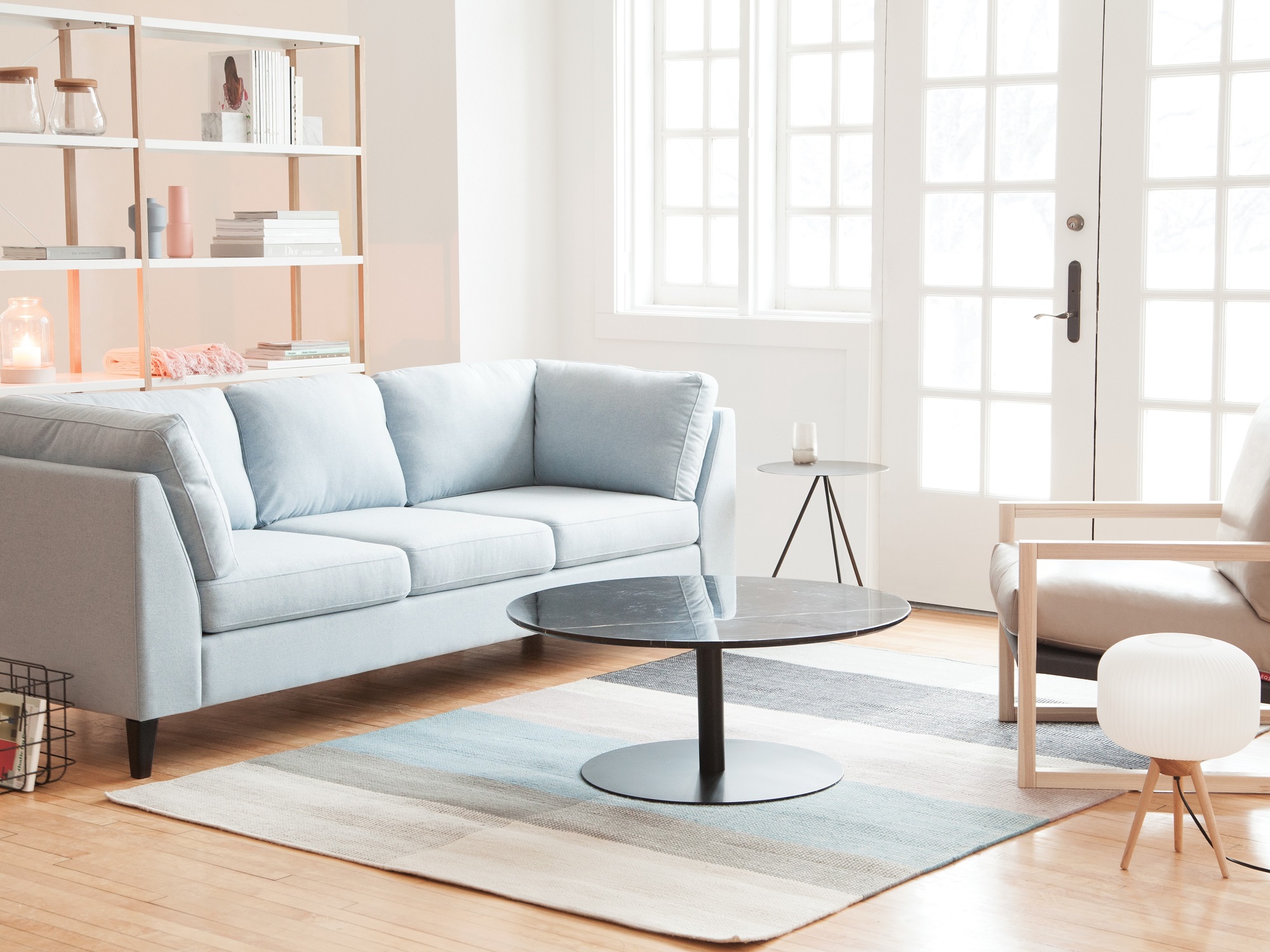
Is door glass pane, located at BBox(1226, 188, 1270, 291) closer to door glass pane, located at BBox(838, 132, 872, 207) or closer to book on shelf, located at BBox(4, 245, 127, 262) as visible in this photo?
door glass pane, located at BBox(838, 132, 872, 207)

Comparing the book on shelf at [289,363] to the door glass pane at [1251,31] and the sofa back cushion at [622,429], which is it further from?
Result: the door glass pane at [1251,31]

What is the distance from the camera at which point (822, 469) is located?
5.21 m

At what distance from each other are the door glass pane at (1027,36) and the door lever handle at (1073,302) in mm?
639

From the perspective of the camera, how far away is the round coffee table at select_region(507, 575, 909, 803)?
3.39 m

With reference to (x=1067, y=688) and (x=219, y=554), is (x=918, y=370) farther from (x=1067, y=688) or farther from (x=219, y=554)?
(x=219, y=554)

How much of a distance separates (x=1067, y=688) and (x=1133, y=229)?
5.03ft

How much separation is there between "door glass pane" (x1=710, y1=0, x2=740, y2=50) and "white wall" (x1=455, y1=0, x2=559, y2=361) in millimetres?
673

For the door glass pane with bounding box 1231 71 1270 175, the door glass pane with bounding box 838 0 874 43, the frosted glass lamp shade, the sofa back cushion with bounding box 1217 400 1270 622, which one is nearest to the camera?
the frosted glass lamp shade

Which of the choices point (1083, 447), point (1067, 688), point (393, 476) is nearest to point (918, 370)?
point (1083, 447)

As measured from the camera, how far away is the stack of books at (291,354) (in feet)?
18.0

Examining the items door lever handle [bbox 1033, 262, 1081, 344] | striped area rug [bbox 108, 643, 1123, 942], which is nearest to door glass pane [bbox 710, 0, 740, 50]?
door lever handle [bbox 1033, 262, 1081, 344]

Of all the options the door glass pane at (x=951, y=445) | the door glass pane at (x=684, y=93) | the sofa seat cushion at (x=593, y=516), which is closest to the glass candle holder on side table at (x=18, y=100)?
the sofa seat cushion at (x=593, y=516)

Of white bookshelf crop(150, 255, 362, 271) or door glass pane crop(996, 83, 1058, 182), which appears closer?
white bookshelf crop(150, 255, 362, 271)

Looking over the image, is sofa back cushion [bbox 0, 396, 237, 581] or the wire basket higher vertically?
sofa back cushion [bbox 0, 396, 237, 581]
